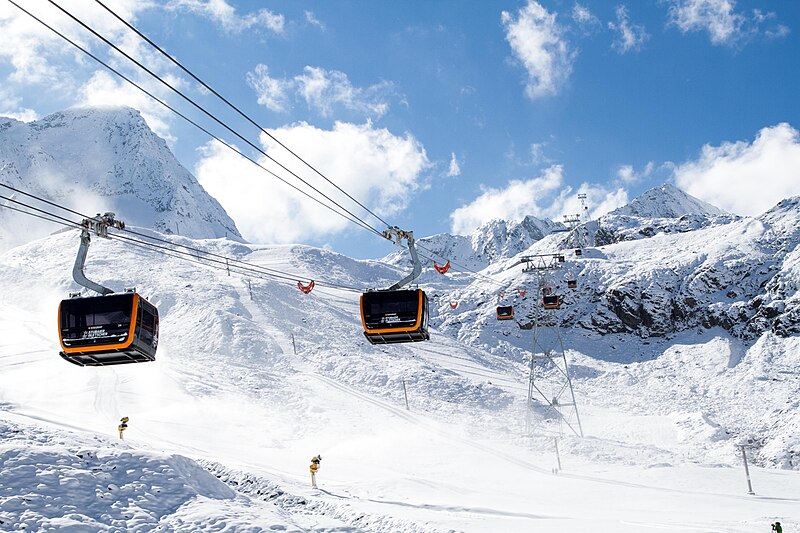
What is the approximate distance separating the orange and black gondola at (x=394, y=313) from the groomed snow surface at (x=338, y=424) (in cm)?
607

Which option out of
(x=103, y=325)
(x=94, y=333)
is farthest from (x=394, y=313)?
(x=94, y=333)

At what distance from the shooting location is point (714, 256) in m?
97.6

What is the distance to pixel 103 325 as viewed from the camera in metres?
19.4

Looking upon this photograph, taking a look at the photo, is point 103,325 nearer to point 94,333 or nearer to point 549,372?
point 94,333

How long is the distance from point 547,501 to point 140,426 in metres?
23.1

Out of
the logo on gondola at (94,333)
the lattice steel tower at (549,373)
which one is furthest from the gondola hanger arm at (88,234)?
the lattice steel tower at (549,373)

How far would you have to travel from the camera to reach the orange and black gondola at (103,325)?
1928 centimetres

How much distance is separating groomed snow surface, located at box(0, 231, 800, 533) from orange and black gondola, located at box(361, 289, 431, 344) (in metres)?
6.07

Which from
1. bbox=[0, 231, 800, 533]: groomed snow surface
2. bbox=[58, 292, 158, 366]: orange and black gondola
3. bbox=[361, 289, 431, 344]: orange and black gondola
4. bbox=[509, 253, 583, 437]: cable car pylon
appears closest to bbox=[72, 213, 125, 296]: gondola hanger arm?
bbox=[58, 292, 158, 366]: orange and black gondola

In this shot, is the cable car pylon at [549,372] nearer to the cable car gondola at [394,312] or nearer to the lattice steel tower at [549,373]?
the lattice steel tower at [549,373]

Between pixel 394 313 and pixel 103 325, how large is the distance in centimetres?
912

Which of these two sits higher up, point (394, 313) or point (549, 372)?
point (549, 372)

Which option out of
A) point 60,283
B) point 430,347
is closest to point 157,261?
point 60,283

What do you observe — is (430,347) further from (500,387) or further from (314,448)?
(314,448)
